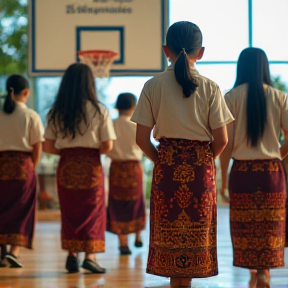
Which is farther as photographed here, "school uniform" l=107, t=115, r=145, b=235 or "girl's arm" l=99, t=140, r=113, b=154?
"school uniform" l=107, t=115, r=145, b=235

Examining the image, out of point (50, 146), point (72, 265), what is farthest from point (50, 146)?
point (72, 265)

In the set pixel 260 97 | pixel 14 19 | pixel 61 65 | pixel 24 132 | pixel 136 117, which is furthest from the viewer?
pixel 14 19

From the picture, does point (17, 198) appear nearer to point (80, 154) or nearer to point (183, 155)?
point (80, 154)

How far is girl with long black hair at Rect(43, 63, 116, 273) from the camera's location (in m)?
4.60

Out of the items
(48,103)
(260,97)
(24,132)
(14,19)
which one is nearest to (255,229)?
(260,97)

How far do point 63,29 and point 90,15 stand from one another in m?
0.34

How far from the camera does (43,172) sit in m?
11.3

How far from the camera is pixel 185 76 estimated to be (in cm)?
314

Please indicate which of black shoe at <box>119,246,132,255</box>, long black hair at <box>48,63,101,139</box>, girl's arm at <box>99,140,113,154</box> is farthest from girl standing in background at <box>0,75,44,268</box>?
black shoe at <box>119,246,132,255</box>

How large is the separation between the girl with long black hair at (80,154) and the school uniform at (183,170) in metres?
1.44

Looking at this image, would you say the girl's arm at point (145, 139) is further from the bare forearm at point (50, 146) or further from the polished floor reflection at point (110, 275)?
the bare forearm at point (50, 146)

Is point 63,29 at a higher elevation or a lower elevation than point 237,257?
higher

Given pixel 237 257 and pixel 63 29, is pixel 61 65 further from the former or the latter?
pixel 237 257

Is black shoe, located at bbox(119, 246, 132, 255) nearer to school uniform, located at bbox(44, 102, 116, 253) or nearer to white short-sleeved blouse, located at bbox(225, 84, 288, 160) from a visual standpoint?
school uniform, located at bbox(44, 102, 116, 253)
